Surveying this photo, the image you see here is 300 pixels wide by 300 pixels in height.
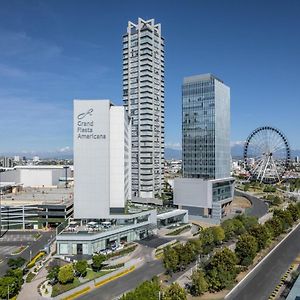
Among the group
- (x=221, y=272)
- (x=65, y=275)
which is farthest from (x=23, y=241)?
(x=221, y=272)

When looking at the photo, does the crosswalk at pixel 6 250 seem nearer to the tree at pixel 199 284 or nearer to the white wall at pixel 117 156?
the white wall at pixel 117 156

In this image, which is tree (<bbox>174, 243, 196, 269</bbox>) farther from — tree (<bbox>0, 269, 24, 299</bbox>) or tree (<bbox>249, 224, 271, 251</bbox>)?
tree (<bbox>0, 269, 24, 299</bbox>)

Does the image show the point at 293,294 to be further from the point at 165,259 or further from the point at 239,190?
the point at 239,190

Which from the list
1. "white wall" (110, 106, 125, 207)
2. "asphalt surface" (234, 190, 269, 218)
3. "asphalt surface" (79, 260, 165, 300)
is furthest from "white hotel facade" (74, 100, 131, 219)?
"asphalt surface" (234, 190, 269, 218)

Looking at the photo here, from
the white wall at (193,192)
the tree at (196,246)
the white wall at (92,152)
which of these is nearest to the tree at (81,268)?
the tree at (196,246)

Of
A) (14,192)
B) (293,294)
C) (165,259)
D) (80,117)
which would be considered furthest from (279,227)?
(14,192)

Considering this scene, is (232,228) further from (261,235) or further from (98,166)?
(98,166)

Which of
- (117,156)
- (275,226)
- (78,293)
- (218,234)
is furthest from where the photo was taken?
(117,156)
